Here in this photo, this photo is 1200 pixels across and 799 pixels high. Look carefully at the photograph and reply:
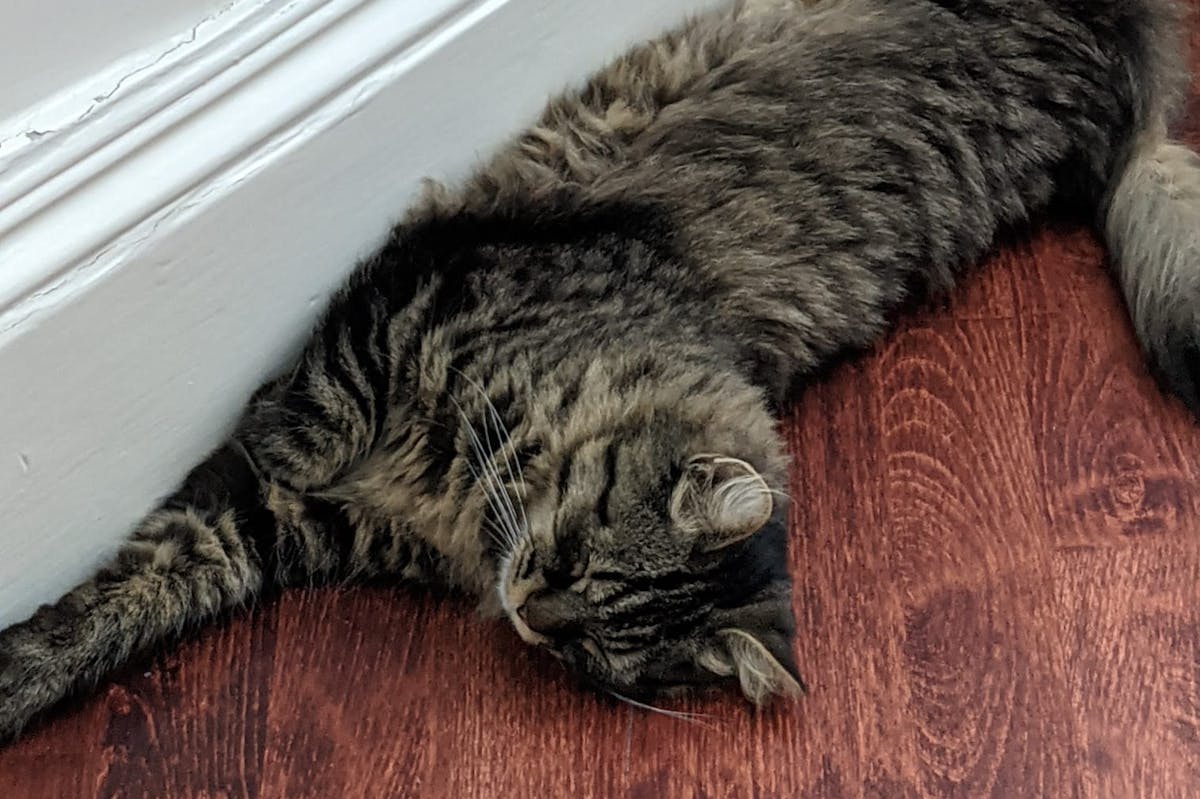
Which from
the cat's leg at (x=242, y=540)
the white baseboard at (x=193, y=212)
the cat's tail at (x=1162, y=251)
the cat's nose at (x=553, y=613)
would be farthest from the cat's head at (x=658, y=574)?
the cat's tail at (x=1162, y=251)

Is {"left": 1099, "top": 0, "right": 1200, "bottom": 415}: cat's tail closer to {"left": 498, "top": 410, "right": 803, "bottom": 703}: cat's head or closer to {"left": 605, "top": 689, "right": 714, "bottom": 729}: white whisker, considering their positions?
{"left": 498, "top": 410, "right": 803, "bottom": 703}: cat's head

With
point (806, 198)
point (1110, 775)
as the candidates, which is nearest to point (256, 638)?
point (806, 198)

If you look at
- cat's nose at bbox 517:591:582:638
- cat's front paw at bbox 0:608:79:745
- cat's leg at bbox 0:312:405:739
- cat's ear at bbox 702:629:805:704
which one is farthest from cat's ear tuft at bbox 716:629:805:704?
cat's front paw at bbox 0:608:79:745

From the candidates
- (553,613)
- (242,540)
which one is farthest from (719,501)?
(242,540)

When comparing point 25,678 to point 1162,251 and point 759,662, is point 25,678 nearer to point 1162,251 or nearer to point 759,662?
point 759,662

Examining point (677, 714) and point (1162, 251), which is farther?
point (1162, 251)

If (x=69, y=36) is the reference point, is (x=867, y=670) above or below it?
below

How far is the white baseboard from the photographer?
949 millimetres

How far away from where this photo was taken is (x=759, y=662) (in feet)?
3.49

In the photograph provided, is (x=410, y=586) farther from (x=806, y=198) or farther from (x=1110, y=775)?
(x=1110, y=775)

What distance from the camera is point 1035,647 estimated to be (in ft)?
3.86

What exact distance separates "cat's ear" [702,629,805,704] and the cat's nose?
5.3 inches

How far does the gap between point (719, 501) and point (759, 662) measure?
0.54ft

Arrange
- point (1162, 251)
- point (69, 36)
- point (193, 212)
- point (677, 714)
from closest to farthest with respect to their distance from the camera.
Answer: point (69, 36) < point (193, 212) < point (677, 714) < point (1162, 251)
